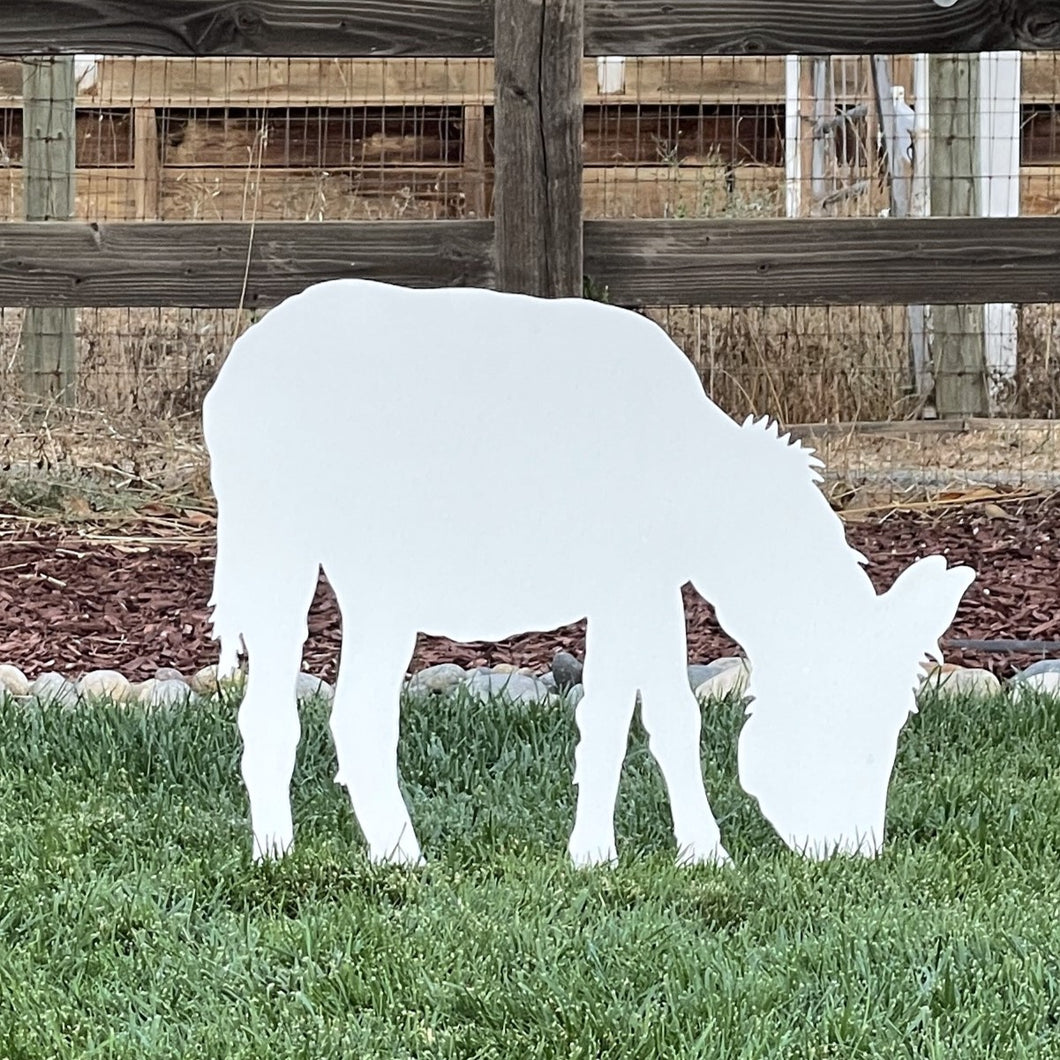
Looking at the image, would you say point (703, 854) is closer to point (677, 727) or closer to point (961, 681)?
point (677, 727)

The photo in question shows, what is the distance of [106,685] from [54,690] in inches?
5.0

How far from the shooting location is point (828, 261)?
450 centimetres

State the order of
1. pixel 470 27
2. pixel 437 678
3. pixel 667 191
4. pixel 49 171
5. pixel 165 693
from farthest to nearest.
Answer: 1. pixel 667 191
2. pixel 49 171
3. pixel 470 27
4. pixel 437 678
5. pixel 165 693

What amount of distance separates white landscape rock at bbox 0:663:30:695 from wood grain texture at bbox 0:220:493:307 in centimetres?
115

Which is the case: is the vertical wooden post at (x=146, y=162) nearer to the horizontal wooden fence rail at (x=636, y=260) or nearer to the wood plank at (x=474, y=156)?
the wood plank at (x=474, y=156)

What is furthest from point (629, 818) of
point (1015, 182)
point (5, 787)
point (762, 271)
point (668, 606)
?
point (1015, 182)

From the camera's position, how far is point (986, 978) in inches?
86.3

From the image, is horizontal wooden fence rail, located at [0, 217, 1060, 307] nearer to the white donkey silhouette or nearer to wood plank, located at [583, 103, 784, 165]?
the white donkey silhouette

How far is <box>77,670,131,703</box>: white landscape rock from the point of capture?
380 cm

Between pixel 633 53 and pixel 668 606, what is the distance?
2214 millimetres

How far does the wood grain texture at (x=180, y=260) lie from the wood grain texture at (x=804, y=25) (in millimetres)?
715

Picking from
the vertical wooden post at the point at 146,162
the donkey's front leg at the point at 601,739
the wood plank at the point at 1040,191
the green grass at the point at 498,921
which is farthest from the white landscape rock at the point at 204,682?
the wood plank at the point at 1040,191

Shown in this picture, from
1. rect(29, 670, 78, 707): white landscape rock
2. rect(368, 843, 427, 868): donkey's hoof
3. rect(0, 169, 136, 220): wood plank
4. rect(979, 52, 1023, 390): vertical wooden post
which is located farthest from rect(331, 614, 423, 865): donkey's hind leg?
rect(0, 169, 136, 220): wood plank

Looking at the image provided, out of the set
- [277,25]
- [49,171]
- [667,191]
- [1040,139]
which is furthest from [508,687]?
[1040,139]
